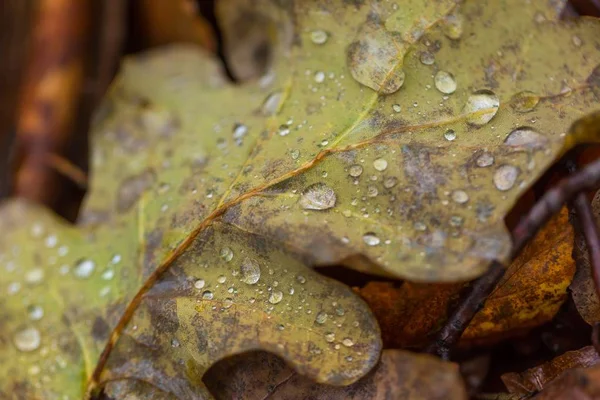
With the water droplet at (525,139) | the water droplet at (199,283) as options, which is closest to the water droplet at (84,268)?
the water droplet at (199,283)

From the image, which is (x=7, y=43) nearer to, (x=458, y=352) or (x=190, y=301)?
(x=190, y=301)

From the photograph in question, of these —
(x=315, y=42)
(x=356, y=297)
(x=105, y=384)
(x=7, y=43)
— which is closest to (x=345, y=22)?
(x=315, y=42)

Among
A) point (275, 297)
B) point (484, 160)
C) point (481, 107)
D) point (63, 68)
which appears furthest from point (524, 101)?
point (63, 68)

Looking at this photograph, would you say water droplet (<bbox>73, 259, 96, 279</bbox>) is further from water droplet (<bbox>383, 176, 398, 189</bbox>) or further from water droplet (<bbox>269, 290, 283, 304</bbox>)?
water droplet (<bbox>383, 176, 398, 189</bbox>)

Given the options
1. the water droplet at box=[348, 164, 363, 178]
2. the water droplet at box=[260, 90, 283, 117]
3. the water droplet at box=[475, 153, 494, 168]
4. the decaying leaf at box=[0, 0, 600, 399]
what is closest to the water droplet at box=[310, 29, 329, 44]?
the decaying leaf at box=[0, 0, 600, 399]

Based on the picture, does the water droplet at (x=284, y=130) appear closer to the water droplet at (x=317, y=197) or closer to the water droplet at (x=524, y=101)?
the water droplet at (x=317, y=197)

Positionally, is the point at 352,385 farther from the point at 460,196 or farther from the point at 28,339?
the point at 28,339

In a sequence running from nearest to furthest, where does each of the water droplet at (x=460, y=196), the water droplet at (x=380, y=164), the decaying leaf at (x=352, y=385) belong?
the decaying leaf at (x=352, y=385), the water droplet at (x=460, y=196), the water droplet at (x=380, y=164)
